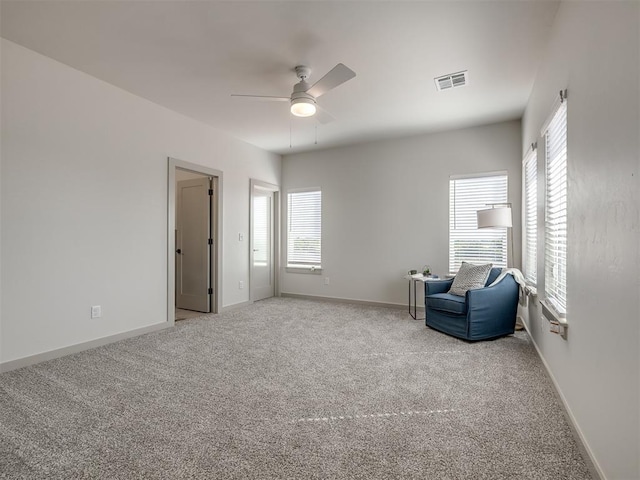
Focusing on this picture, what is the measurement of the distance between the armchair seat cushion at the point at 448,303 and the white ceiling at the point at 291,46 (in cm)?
239

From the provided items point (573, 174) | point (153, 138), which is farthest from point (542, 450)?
point (153, 138)

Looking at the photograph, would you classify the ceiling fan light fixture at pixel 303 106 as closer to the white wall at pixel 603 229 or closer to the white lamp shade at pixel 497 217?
the white wall at pixel 603 229

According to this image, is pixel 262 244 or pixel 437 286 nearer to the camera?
pixel 437 286

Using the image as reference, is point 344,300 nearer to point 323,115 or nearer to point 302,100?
point 323,115

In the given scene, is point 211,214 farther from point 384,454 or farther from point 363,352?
point 384,454

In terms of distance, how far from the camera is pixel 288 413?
222 centimetres

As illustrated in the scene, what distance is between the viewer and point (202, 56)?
306cm

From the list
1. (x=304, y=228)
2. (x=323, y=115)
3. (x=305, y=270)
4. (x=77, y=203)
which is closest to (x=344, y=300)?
(x=305, y=270)

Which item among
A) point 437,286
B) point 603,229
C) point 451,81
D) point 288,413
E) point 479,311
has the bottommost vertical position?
point 288,413

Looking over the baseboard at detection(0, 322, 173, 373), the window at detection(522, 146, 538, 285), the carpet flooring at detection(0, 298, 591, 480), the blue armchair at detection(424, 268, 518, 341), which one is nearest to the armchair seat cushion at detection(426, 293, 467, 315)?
the blue armchair at detection(424, 268, 518, 341)

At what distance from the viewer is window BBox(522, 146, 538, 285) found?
12.0 ft

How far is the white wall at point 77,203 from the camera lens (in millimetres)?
2957

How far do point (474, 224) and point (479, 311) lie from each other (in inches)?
68.8

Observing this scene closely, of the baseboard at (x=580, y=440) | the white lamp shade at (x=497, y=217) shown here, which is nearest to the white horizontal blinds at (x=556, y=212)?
the baseboard at (x=580, y=440)
